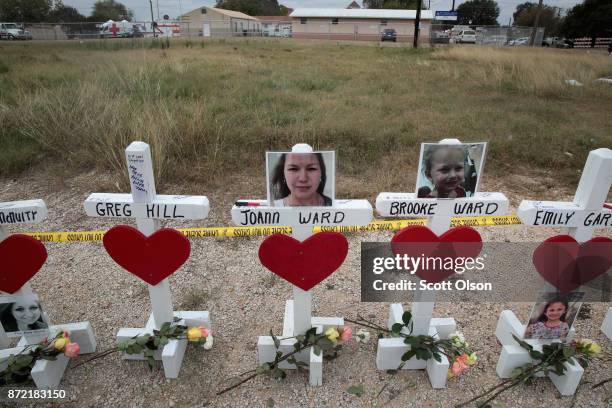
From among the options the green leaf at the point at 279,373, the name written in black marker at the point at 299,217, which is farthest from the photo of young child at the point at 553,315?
the green leaf at the point at 279,373

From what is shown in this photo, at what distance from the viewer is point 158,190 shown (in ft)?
14.9

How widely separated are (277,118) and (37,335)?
509 centimetres

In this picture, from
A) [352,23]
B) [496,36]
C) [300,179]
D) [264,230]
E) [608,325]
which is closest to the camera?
[300,179]

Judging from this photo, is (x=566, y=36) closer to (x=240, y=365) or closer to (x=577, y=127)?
(x=577, y=127)

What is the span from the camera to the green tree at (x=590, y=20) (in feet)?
121

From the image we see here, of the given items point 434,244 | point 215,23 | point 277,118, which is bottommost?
point 277,118

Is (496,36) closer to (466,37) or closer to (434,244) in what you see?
(466,37)

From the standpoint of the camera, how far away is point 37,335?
7.18 ft

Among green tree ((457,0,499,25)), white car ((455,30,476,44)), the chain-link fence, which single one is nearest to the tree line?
green tree ((457,0,499,25))

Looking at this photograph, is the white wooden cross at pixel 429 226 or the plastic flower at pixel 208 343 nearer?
the white wooden cross at pixel 429 226

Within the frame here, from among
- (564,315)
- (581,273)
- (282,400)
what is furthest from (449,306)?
(282,400)

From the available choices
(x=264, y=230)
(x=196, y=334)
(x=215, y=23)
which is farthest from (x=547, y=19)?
(x=196, y=334)

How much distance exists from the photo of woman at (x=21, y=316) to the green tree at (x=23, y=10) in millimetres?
37604

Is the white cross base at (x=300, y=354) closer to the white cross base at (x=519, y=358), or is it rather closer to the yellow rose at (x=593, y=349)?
the white cross base at (x=519, y=358)
